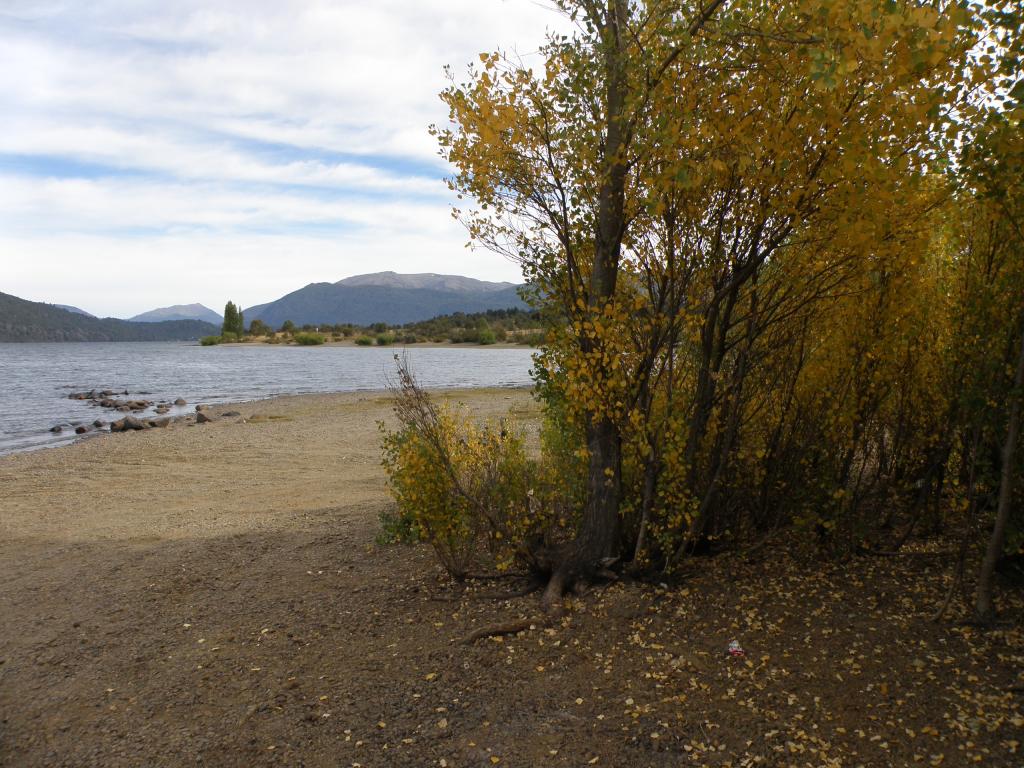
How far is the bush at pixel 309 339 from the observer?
4791 inches

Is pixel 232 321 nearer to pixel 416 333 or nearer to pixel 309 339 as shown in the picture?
pixel 309 339

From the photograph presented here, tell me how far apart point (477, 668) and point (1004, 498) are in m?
3.48

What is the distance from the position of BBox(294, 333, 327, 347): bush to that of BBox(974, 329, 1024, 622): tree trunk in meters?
123

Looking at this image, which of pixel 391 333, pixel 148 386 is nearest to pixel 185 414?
pixel 148 386

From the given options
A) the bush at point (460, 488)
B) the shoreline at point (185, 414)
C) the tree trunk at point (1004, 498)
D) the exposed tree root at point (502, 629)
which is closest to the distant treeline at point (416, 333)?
the shoreline at point (185, 414)

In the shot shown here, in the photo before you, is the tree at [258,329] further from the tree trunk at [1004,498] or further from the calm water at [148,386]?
the tree trunk at [1004,498]

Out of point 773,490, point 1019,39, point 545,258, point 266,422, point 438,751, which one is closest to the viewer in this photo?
point 1019,39

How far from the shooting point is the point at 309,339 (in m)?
122

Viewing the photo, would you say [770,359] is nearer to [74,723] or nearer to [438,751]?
[438,751]

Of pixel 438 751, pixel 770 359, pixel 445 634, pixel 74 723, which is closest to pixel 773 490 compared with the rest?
pixel 770 359

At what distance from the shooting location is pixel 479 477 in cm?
619

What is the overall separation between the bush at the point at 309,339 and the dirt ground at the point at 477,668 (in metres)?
118

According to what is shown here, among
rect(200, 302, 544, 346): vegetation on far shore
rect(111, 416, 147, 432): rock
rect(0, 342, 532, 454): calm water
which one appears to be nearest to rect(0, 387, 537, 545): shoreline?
rect(111, 416, 147, 432): rock

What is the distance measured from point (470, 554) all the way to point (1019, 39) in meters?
5.21
